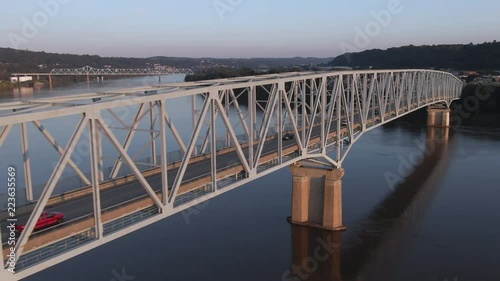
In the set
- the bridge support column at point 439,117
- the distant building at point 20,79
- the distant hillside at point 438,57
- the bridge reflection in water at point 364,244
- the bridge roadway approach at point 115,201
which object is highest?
the distant hillside at point 438,57

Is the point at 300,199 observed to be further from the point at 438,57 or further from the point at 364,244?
the point at 438,57

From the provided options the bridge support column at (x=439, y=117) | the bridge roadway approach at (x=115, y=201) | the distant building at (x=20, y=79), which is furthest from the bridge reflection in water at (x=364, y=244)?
the distant building at (x=20, y=79)

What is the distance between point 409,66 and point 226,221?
140 metres

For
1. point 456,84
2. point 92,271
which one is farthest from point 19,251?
point 456,84

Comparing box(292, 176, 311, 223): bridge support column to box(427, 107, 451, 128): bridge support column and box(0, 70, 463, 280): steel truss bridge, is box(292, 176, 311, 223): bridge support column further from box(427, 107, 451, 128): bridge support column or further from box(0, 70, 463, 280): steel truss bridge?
box(427, 107, 451, 128): bridge support column

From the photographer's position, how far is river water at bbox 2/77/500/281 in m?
22.8

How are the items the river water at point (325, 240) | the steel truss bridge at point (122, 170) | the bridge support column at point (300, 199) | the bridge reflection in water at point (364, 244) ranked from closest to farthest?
the steel truss bridge at point (122, 170) → the river water at point (325, 240) → the bridge reflection in water at point (364, 244) → the bridge support column at point (300, 199)

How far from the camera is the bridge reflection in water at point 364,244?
23.4 meters

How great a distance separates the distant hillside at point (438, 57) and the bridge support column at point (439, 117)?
82.8 metres

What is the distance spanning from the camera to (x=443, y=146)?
56312 millimetres

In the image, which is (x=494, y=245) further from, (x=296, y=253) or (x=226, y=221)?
(x=226, y=221)

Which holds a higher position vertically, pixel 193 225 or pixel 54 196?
pixel 54 196

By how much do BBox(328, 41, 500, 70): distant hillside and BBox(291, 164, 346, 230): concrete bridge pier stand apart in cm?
13310

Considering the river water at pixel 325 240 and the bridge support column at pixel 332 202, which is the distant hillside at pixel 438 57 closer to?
the river water at pixel 325 240
